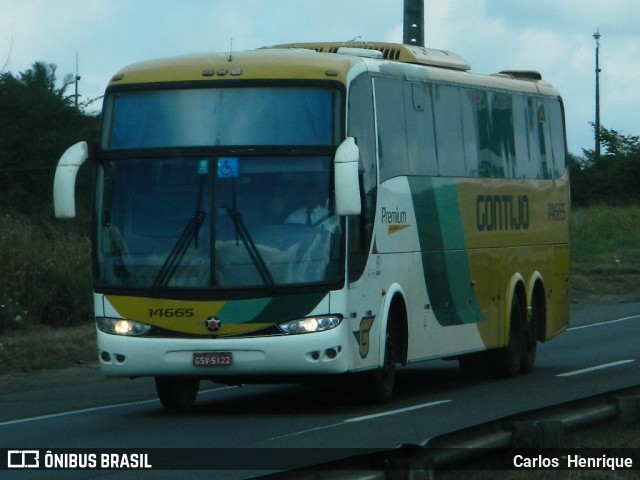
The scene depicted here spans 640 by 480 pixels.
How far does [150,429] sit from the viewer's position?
524 inches

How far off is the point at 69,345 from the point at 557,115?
23.8ft

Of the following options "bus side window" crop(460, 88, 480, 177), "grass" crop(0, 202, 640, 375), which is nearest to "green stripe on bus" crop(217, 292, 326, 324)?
"bus side window" crop(460, 88, 480, 177)

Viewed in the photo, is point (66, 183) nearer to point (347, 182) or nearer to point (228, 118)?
point (228, 118)

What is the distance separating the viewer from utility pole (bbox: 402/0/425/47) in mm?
24609

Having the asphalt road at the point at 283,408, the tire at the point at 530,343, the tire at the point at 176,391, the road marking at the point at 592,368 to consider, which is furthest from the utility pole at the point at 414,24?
the tire at the point at 176,391

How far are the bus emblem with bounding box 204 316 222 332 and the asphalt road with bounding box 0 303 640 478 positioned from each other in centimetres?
82

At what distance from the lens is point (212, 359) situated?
13.7 m

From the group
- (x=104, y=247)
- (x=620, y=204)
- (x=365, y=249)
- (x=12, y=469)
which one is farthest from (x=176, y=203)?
(x=620, y=204)

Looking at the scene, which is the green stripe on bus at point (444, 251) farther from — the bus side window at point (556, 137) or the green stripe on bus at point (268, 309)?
the bus side window at point (556, 137)

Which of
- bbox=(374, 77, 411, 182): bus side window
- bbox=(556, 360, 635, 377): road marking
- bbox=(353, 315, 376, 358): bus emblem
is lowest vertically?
bbox=(556, 360, 635, 377): road marking

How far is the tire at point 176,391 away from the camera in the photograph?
1515cm

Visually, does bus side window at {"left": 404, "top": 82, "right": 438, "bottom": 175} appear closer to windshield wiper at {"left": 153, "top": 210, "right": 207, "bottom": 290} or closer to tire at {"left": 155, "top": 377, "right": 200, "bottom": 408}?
windshield wiper at {"left": 153, "top": 210, "right": 207, "bottom": 290}

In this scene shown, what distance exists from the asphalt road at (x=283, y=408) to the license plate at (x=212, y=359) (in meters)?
0.51

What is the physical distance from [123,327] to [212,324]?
0.86m
